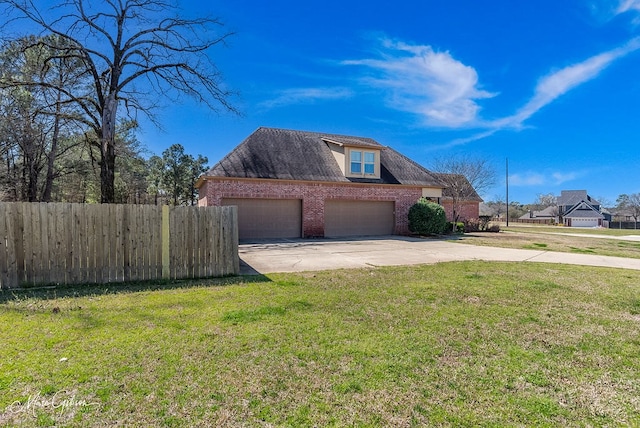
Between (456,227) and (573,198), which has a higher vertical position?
(573,198)

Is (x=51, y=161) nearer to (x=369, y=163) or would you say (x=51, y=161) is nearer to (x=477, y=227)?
(x=369, y=163)

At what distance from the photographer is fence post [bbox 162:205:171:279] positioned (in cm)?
641

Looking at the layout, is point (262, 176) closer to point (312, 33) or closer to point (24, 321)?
point (312, 33)

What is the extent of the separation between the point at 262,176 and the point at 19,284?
10912 mm

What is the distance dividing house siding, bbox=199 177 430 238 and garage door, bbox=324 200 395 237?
1.29ft

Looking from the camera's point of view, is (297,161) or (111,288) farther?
(297,161)

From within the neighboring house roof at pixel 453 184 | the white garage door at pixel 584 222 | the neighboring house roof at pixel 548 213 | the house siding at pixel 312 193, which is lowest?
the white garage door at pixel 584 222

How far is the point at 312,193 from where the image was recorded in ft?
55.4

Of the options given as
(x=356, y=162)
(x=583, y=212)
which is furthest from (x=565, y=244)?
(x=583, y=212)

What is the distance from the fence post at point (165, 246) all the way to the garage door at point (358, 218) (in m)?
11.5

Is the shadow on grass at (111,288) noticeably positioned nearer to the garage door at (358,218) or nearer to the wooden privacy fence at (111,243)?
the wooden privacy fence at (111,243)

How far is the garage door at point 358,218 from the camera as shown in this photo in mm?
17625

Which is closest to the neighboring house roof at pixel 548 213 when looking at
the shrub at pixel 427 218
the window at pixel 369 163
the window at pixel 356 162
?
the shrub at pixel 427 218

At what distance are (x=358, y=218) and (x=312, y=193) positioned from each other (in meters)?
3.27
